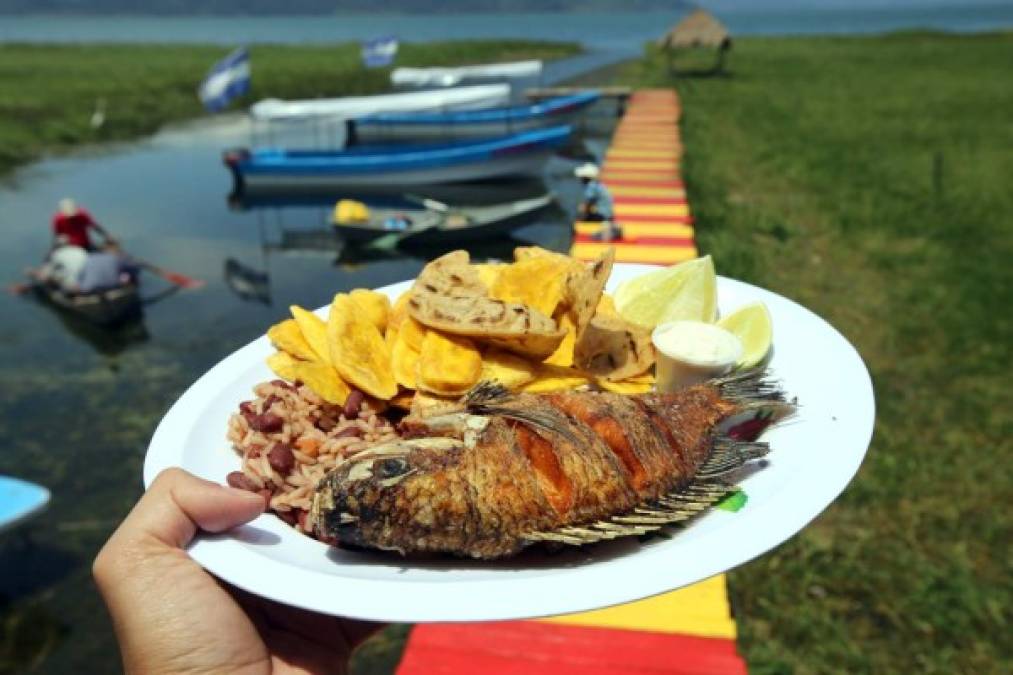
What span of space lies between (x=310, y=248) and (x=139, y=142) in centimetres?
1890

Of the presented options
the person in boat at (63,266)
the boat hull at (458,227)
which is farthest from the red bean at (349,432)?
the person in boat at (63,266)

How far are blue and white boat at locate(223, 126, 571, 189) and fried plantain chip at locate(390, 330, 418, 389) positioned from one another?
19576 mm

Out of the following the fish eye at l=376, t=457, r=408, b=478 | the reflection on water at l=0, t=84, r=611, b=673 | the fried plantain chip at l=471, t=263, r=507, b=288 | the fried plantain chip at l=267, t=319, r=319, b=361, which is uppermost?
the fried plantain chip at l=471, t=263, r=507, b=288

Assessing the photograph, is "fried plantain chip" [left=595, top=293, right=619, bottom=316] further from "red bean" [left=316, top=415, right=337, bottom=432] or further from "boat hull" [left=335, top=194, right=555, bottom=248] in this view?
"boat hull" [left=335, top=194, right=555, bottom=248]

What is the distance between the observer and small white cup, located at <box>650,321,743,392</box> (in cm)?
285

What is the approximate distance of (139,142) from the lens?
3247 centimetres

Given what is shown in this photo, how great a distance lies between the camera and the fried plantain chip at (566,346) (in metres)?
2.95

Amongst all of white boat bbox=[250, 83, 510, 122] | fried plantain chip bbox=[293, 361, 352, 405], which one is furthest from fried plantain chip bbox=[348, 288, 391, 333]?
white boat bbox=[250, 83, 510, 122]

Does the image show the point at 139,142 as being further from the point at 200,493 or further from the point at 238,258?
the point at 200,493

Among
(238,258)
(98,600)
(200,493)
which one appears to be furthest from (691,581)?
(238,258)

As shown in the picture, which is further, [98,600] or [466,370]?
[98,600]

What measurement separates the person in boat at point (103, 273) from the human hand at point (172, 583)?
14550mm

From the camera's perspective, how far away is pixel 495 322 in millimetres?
2611

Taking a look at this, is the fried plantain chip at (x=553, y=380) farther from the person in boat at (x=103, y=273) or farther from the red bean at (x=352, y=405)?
the person in boat at (x=103, y=273)
